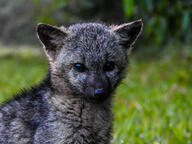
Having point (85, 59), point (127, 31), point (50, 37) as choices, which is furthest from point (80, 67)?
point (127, 31)

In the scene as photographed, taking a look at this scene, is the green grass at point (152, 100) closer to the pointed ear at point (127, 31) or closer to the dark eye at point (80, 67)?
the pointed ear at point (127, 31)

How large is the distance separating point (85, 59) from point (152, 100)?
11.1 feet

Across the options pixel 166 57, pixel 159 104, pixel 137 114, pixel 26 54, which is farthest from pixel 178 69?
pixel 26 54

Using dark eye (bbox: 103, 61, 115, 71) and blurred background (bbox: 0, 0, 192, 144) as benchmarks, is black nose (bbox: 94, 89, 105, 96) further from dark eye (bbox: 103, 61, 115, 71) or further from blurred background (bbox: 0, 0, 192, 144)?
blurred background (bbox: 0, 0, 192, 144)

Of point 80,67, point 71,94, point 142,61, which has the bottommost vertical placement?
point 142,61

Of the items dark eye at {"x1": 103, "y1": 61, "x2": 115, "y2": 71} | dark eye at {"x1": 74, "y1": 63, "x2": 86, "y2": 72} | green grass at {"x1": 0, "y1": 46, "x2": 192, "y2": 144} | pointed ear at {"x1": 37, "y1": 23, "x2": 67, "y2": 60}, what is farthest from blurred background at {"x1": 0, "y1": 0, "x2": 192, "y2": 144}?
pointed ear at {"x1": 37, "y1": 23, "x2": 67, "y2": 60}

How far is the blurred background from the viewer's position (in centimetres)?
527

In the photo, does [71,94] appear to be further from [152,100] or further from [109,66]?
[152,100]

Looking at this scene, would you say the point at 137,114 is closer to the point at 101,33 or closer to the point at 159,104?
the point at 159,104

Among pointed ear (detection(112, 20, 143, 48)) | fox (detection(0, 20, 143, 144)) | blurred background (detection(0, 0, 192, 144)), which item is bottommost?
blurred background (detection(0, 0, 192, 144))

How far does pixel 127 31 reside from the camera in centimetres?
423

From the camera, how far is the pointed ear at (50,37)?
3.89 m

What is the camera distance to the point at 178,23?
7.85 m

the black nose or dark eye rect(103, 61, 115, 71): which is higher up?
dark eye rect(103, 61, 115, 71)
